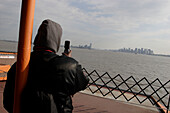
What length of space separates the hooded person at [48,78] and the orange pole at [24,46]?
56 mm

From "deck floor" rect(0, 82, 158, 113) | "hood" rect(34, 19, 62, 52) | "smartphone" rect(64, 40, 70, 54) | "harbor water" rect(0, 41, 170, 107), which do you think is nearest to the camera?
"hood" rect(34, 19, 62, 52)

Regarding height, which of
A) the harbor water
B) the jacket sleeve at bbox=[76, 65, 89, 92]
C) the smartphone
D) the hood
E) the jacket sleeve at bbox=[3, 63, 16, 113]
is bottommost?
the harbor water

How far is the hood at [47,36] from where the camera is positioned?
1.41 meters

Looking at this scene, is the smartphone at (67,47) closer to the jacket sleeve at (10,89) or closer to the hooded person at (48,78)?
the hooded person at (48,78)

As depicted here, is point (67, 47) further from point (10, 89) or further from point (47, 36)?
point (10, 89)

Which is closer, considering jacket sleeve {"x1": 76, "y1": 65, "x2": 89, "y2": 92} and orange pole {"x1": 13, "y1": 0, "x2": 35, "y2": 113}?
orange pole {"x1": 13, "y1": 0, "x2": 35, "y2": 113}

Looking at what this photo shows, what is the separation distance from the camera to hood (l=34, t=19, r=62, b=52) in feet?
4.62

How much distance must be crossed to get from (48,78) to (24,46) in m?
0.39

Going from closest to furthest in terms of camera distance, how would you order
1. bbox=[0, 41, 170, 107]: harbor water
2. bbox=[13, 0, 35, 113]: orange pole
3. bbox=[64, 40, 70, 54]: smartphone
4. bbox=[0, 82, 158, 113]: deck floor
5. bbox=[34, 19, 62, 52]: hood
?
bbox=[13, 0, 35, 113]: orange pole < bbox=[34, 19, 62, 52]: hood < bbox=[64, 40, 70, 54]: smartphone < bbox=[0, 82, 158, 113]: deck floor < bbox=[0, 41, 170, 107]: harbor water

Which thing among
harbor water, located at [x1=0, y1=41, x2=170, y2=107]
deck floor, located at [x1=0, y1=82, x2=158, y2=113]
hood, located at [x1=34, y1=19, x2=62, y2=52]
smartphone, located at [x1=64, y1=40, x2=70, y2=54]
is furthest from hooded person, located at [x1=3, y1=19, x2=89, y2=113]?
harbor water, located at [x1=0, y1=41, x2=170, y2=107]

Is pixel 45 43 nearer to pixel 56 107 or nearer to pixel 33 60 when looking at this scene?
pixel 33 60

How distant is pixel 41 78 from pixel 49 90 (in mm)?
141

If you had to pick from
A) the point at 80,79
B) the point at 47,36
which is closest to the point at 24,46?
the point at 47,36

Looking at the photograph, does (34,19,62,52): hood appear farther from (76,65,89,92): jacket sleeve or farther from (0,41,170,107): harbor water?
(0,41,170,107): harbor water
